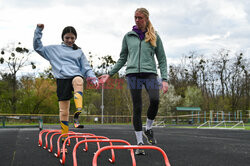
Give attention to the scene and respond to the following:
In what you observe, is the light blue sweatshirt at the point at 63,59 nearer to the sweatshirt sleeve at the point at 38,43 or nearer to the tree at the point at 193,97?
the sweatshirt sleeve at the point at 38,43

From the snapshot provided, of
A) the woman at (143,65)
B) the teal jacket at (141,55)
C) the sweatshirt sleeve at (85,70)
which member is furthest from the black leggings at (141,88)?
the sweatshirt sleeve at (85,70)

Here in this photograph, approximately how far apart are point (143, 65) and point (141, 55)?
0.15 metres

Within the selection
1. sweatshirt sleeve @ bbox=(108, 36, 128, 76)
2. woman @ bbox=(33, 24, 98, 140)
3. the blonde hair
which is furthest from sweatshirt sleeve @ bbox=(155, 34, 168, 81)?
woman @ bbox=(33, 24, 98, 140)

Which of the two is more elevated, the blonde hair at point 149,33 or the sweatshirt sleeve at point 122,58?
the blonde hair at point 149,33

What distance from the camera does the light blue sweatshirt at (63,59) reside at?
3928mm

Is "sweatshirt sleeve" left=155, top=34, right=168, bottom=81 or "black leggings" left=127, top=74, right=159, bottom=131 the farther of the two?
"sweatshirt sleeve" left=155, top=34, right=168, bottom=81

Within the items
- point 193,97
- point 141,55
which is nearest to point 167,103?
point 193,97

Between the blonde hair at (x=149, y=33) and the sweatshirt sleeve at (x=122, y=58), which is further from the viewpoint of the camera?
the sweatshirt sleeve at (x=122, y=58)

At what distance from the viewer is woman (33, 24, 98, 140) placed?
12.8 ft

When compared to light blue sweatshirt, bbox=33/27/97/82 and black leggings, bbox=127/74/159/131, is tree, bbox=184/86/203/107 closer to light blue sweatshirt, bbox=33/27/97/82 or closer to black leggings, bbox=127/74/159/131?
light blue sweatshirt, bbox=33/27/97/82

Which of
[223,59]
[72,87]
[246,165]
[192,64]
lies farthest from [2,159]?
[192,64]

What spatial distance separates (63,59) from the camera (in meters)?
3.99

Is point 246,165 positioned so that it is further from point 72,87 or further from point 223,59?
point 223,59

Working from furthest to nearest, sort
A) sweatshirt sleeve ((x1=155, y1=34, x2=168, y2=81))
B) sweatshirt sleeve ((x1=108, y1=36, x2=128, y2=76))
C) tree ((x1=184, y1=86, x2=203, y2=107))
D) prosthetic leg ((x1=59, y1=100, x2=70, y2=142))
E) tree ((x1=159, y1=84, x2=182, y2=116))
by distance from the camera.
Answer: tree ((x1=184, y1=86, x2=203, y2=107)) → tree ((x1=159, y1=84, x2=182, y2=116)) → prosthetic leg ((x1=59, y1=100, x2=70, y2=142)) → sweatshirt sleeve ((x1=108, y1=36, x2=128, y2=76)) → sweatshirt sleeve ((x1=155, y1=34, x2=168, y2=81))
